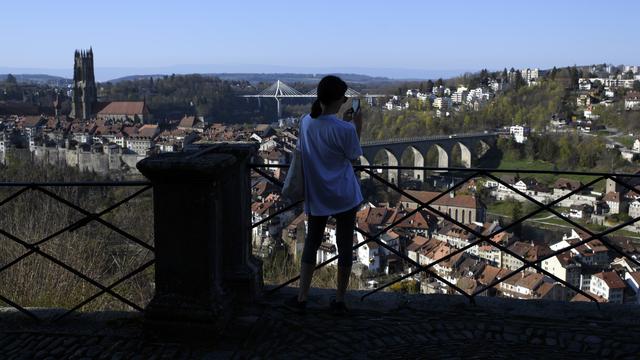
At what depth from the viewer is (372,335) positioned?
9.37ft

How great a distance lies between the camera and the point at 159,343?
2748 millimetres

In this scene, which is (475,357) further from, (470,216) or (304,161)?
(470,216)

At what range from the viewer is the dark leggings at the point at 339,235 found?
3000 millimetres

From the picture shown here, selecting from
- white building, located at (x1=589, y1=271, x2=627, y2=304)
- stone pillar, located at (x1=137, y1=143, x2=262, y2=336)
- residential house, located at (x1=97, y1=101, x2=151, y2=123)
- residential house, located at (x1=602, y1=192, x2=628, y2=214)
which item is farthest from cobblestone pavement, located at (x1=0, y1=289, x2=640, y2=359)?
residential house, located at (x1=97, y1=101, x2=151, y2=123)

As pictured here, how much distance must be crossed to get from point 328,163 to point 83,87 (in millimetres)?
81216

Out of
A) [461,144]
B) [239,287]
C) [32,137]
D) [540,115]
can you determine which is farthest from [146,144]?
[239,287]

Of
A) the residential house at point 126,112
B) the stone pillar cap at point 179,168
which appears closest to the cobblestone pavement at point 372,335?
the stone pillar cap at point 179,168

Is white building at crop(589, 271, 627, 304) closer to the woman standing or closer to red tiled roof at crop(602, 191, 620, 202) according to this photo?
the woman standing

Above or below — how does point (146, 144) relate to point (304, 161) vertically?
below

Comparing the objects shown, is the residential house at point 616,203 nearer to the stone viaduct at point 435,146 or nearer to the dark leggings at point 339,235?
the stone viaduct at point 435,146

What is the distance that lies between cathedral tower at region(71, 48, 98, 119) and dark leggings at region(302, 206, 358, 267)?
80.7 m

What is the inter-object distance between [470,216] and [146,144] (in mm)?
39108

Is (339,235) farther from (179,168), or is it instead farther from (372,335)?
(179,168)

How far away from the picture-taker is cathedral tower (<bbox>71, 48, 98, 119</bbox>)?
78.8 m
